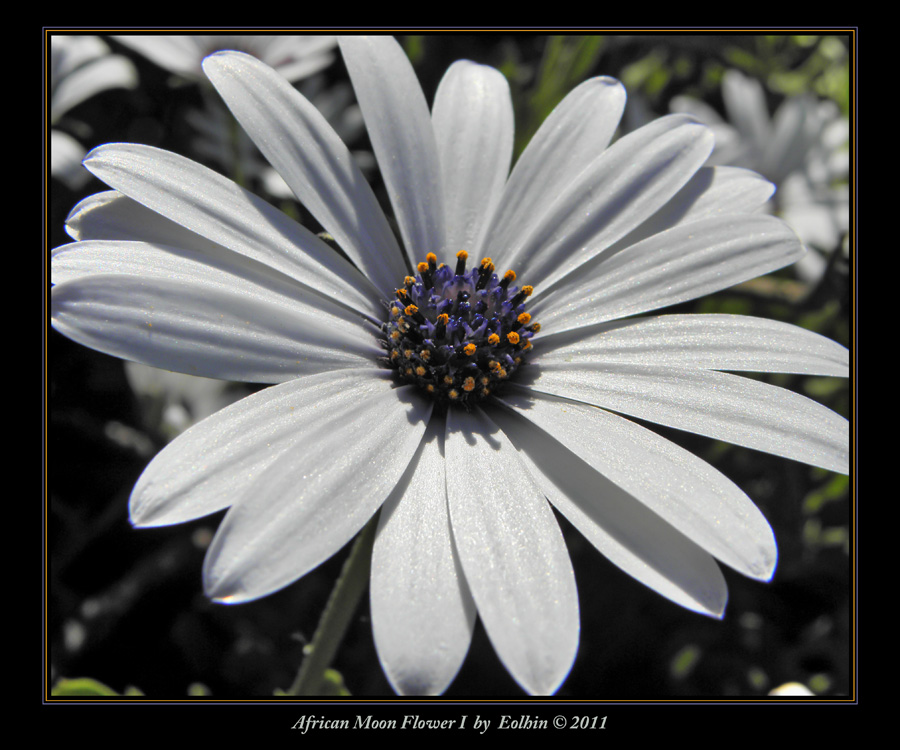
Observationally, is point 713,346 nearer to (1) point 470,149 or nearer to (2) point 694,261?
(2) point 694,261

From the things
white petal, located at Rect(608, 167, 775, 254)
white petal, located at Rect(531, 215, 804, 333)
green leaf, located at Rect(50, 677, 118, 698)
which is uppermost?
white petal, located at Rect(608, 167, 775, 254)

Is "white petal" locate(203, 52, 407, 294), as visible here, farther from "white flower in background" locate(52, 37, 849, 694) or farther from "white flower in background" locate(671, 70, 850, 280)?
"white flower in background" locate(671, 70, 850, 280)

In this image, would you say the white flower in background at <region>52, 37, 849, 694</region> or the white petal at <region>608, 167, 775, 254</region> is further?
the white petal at <region>608, 167, 775, 254</region>

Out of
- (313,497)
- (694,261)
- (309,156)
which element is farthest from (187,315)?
(694,261)

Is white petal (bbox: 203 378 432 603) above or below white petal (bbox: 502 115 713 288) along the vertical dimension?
below

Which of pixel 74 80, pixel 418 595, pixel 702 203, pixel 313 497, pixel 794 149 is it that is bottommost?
pixel 418 595

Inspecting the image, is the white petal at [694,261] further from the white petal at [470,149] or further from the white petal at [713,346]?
the white petal at [470,149]

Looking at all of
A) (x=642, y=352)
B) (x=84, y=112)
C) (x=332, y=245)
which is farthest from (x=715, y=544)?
(x=84, y=112)

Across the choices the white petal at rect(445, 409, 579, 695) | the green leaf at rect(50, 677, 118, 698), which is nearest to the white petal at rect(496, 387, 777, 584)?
the white petal at rect(445, 409, 579, 695)
